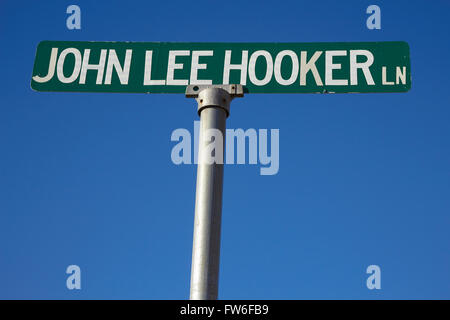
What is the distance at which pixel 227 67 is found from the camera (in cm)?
331

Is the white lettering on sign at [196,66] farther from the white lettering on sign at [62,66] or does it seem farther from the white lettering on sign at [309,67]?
the white lettering on sign at [62,66]

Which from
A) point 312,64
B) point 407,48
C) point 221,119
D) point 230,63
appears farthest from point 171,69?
point 407,48

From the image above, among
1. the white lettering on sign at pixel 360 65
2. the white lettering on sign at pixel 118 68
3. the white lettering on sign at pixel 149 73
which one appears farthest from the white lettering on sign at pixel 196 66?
the white lettering on sign at pixel 360 65

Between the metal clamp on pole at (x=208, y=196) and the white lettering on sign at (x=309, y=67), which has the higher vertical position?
the white lettering on sign at (x=309, y=67)

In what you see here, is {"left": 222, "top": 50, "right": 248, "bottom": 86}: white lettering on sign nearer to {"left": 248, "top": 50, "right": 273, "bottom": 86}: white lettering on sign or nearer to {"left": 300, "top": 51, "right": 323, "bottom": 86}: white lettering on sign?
{"left": 248, "top": 50, "right": 273, "bottom": 86}: white lettering on sign

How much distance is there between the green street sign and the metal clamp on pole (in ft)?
0.84

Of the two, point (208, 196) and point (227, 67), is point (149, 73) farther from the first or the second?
point (208, 196)

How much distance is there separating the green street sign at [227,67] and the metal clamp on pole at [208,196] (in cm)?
26

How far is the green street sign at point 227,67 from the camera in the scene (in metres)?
3.27

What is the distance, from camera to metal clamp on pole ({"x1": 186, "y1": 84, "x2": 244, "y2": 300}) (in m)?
2.46

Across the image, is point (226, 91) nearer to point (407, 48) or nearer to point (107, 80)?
point (107, 80)

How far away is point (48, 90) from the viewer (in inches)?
132

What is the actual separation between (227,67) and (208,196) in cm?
97

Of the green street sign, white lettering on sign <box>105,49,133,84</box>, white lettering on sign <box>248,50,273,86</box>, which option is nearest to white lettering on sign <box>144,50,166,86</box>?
the green street sign
